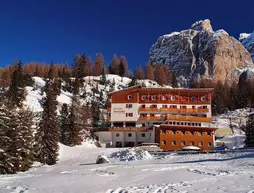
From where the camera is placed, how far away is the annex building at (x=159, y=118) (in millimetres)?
54188

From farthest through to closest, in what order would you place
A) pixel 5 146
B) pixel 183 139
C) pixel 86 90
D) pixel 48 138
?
pixel 86 90
pixel 183 139
pixel 48 138
pixel 5 146

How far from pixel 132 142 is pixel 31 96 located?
3394 cm

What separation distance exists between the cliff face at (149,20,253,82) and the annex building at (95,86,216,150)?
106 meters

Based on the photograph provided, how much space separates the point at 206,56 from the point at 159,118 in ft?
398

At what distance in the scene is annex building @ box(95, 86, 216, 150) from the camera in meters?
54.2

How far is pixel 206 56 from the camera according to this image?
171500 mm

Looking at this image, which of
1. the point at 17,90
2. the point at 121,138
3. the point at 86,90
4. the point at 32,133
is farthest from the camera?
the point at 86,90

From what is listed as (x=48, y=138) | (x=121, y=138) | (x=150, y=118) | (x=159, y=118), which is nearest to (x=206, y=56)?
(x=159, y=118)

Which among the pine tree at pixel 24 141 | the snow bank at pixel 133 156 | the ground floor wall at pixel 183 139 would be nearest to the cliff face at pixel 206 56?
the ground floor wall at pixel 183 139

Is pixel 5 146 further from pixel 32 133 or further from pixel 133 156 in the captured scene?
pixel 133 156

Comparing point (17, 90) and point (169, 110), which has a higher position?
point (17, 90)

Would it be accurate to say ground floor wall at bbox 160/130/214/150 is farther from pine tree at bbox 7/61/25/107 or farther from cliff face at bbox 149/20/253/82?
cliff face at bbox 149/20/253/82

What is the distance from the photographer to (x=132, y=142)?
5681cm

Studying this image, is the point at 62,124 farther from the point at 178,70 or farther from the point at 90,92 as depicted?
the point at 178,70
